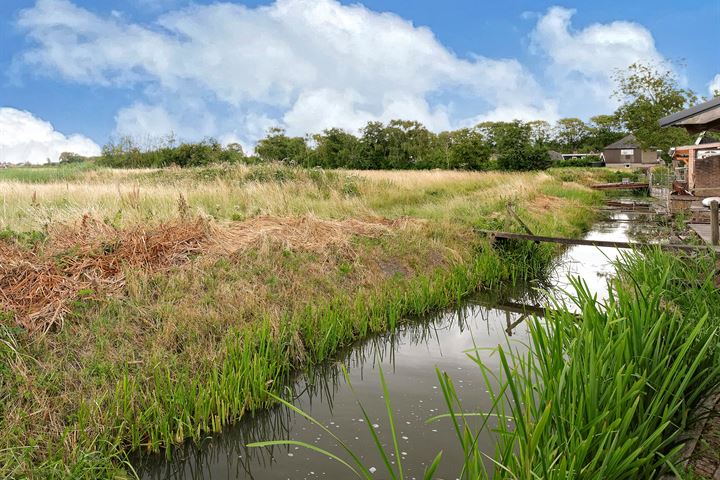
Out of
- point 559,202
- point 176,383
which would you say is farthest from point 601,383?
point 559,202

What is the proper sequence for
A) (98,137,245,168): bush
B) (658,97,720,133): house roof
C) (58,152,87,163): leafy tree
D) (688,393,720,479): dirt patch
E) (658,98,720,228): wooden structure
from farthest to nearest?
1. (58,152,87,163): leafy tree
2. (98,137,245,168): bush
3. (658,98,720,228): wooden structure
4. (658,97,720,133): house roof
5. (688,393,720,479): dirt patch

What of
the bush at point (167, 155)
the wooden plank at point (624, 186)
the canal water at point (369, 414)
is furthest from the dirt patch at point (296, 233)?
the wooden plank at point (624, 186)

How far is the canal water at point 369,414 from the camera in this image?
4.22 meters

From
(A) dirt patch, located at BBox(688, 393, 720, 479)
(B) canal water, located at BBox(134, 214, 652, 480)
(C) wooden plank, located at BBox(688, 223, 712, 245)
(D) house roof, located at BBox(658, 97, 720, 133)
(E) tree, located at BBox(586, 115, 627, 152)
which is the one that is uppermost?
(E) tree, located at BBox(586, 115, 627, 152)

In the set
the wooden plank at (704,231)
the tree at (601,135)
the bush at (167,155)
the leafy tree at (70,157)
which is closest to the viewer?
the wooden plank at (704,231)

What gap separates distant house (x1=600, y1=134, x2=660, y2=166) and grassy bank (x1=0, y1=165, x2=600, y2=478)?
212 ft

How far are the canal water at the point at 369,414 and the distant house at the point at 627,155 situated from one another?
2746 inches

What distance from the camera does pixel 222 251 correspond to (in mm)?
8078

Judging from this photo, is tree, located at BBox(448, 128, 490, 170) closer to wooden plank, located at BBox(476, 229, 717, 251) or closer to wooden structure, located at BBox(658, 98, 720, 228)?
wooden structure, located at BBox(658, 98, 720, 228)

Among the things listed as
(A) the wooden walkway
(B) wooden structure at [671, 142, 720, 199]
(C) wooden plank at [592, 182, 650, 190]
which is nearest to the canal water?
(A) the wooden walkway

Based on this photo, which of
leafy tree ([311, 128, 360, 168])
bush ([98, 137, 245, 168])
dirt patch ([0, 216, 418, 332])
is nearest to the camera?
dirt patch ([0, 216, 418, 332])

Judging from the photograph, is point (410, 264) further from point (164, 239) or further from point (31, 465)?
point (31, 465)

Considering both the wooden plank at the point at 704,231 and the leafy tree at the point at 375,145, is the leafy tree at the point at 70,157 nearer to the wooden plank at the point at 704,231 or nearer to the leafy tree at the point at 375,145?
the leafy tree at the point at 375,145

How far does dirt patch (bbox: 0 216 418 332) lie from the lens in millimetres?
5848
